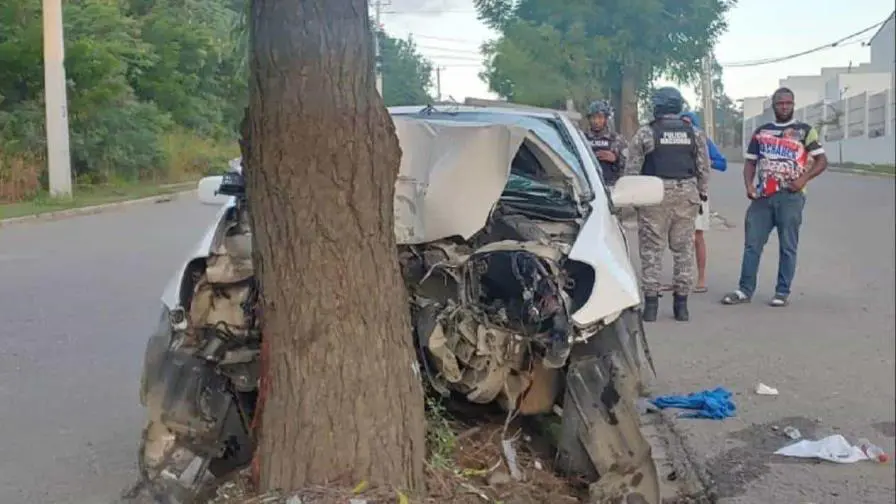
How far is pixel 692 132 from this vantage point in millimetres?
8297

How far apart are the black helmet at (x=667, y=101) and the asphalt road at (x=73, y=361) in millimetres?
4251

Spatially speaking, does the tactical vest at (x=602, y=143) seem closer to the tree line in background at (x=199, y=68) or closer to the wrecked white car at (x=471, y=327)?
the tree line in background at (x=199, y=68)

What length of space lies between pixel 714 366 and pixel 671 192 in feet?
6.16

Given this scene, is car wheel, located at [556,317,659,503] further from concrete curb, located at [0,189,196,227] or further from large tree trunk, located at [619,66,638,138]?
concrete curb, located at [0,189,196,227]

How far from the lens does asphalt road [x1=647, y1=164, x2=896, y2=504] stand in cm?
314

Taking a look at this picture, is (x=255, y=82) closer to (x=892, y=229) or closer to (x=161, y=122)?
(x=892, y=229)

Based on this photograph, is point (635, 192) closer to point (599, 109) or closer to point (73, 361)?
point (73, 361)

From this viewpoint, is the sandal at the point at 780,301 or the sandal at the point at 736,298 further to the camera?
the sandal at the point at 736,298

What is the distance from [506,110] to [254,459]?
3101 mm

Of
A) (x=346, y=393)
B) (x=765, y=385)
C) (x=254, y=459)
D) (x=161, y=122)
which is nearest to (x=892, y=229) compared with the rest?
(x=346, y=393)

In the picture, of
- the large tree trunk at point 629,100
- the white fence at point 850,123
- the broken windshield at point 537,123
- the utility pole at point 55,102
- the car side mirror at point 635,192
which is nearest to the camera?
the broken windshield at point 537,123

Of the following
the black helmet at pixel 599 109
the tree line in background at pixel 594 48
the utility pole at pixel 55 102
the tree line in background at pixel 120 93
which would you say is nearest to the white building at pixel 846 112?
the tree line in background at pixel 120 93

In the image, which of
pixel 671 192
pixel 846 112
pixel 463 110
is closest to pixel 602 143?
pixel 671 192

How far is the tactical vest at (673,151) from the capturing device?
8.23m
